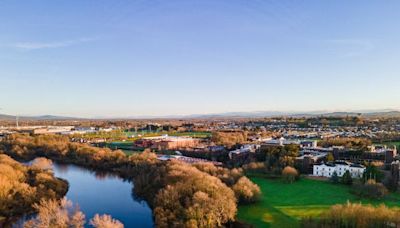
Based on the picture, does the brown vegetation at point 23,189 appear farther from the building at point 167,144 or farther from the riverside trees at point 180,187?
the building at point 167,144

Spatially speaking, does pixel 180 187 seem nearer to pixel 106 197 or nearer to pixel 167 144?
pixel 106 197

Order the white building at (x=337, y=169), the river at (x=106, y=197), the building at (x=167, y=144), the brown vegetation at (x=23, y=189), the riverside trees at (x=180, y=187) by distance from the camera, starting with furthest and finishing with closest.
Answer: the building at (x=167, y=144)
the white building at (x=337, y=169)
the river at (x=106, y=197)
the brown vegetation at (x=23, y=189)
the riverside trees at (x=180, y=187)

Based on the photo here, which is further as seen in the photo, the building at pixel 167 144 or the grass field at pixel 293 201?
the building at pixel 167 144

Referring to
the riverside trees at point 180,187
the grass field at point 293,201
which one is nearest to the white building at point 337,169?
the grass field at point 293,201

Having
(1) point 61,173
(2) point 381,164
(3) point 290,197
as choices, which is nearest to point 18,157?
(1) point 61,173

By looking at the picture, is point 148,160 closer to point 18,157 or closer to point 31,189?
point 31,189

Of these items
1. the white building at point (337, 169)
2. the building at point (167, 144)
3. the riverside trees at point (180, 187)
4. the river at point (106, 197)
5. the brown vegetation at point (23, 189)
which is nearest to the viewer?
the riverside trees at point (180, 187)

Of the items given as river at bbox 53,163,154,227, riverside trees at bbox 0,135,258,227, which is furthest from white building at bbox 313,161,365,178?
river at bbox 53,163,154,227

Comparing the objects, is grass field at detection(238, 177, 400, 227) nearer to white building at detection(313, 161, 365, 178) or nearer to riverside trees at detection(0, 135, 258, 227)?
riverside trees at detection(0, 135, 258, 227)
